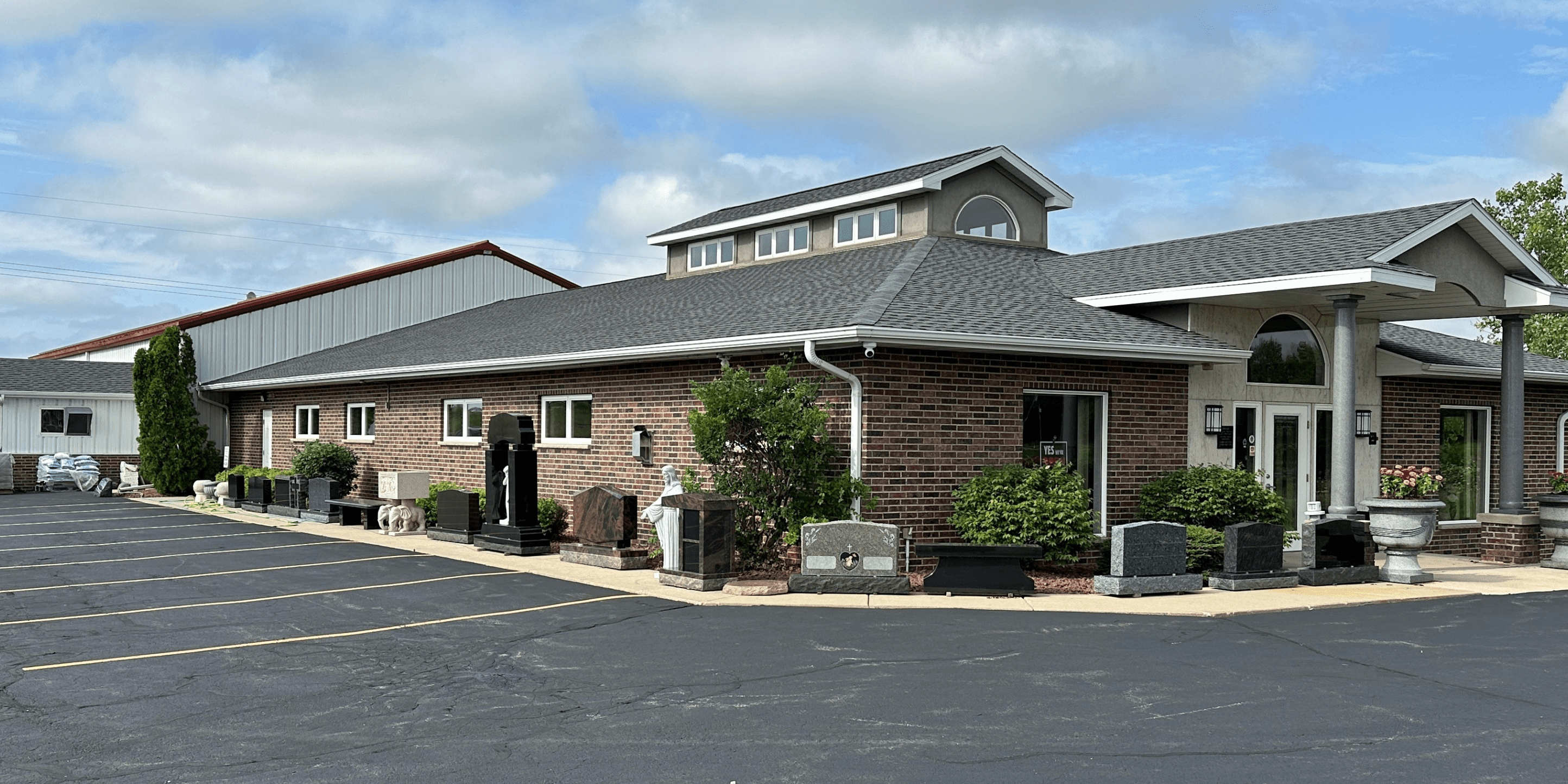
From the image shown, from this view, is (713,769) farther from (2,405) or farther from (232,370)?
(2,405)

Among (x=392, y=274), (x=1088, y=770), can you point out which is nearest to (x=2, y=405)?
(x=392, y=274)

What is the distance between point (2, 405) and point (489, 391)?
21.3 metres

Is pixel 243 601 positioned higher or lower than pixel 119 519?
higher

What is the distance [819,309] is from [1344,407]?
268 inches

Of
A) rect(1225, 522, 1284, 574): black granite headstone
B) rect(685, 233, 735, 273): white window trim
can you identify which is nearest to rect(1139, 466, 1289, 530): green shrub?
rect(1225, 522, 1284, 574): black granite headstone

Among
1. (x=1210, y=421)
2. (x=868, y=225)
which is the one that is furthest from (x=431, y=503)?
(x=1210, y=421)

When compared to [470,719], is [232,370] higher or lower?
higher

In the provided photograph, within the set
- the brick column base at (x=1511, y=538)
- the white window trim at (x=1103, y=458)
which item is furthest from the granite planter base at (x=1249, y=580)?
the brick column base at (x=1511, y=538)

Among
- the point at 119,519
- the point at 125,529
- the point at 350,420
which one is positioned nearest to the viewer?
the point at 125,529

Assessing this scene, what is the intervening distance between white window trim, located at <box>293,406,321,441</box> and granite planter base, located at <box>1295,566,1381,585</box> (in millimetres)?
20876

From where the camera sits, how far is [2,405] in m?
34.3

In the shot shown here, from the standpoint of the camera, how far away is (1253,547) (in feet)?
46.0

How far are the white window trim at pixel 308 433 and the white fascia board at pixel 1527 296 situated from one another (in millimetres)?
23006

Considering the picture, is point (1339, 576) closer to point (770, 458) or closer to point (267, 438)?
point (770, 458)
